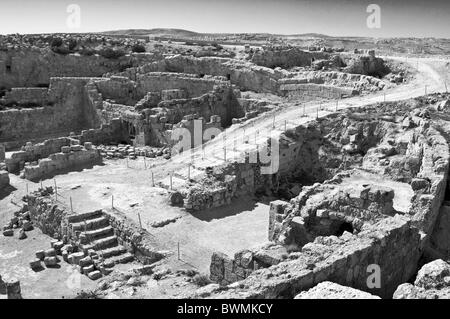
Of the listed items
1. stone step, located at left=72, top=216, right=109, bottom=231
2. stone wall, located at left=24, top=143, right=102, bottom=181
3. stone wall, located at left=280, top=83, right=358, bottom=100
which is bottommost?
stone step, located at left=72, top=216, right=109, bottom=231

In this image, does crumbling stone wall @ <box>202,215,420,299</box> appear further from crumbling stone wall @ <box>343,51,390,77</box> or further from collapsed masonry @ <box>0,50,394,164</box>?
crumbling stone wall @ <box>343,51,390,77</box>

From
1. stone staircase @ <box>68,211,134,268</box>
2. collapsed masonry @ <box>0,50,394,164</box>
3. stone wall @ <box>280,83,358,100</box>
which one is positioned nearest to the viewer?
stone staircase @ <box>68,211,134,268</box>

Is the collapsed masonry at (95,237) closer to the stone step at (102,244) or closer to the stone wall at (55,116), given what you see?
the stone step at (102,244)

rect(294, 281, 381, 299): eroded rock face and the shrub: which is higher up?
the shrub

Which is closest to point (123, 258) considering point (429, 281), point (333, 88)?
point (429, 281)

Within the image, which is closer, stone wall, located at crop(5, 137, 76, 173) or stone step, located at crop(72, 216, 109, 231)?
stone step, located at crop(72, 216, 109, 231)

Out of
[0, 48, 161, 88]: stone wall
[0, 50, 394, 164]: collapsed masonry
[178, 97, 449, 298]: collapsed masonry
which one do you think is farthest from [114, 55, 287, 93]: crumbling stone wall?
[178, 97, 449, 298]: collapsed masonry

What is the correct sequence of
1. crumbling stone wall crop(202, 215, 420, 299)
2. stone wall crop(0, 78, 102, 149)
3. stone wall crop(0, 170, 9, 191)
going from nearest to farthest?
crumbling stone wall crop(202, 215, 420, 299) < stone wall crop(0, 170, 9, 191) < stone wall crop(0, 78, 102, 149)

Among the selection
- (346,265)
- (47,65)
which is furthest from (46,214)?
(47,65)
